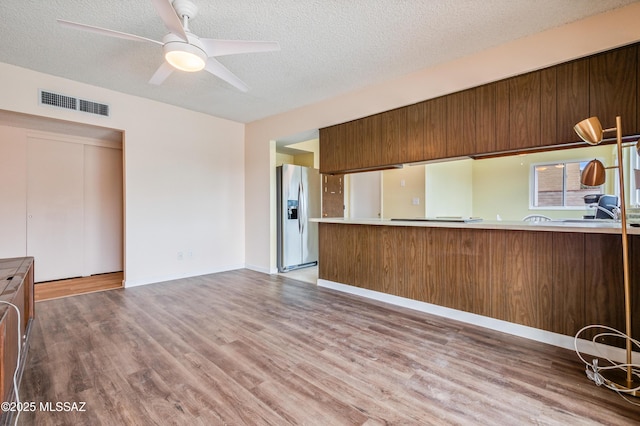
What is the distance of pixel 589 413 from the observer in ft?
5.12

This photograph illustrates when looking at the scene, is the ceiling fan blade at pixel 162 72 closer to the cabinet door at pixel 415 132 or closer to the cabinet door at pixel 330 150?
the cabinet door at pixel 330 150

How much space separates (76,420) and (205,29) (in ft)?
9.40

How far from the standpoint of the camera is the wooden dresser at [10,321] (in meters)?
1.26

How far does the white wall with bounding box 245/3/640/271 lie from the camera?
87.8 inches

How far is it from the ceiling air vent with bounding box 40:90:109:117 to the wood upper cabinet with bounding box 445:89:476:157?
14.0 feet

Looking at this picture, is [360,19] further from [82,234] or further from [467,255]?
[82,234]

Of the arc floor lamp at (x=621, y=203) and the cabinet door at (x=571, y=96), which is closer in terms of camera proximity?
the arc floor lamp at (x=621, y=203)

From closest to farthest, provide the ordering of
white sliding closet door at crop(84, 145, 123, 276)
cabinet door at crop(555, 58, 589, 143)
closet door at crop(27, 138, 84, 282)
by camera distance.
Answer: cabinet door at crop(555, 58, 589, 143)
closet door at crop(27, 138, 84, 282)
white sliding closet door at crop(84, 145, 123, 276)

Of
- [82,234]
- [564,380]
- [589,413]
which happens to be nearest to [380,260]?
A: [564,380]

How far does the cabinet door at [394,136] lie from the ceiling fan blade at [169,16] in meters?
2.28

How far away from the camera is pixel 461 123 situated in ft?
9.50

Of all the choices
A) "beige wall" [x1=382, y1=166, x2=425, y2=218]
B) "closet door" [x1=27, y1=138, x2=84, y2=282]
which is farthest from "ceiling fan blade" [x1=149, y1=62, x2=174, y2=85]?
"beige wall" [x1=382, y1=166, x2=425, y2=218]

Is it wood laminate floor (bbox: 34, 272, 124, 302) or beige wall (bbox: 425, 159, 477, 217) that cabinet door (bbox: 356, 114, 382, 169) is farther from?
wood laminate floor (bbox: 34, 272, 124, 302)

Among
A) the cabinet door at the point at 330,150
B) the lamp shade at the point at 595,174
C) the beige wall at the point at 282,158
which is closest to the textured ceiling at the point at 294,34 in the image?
the cabinet door at the point at 330,150
